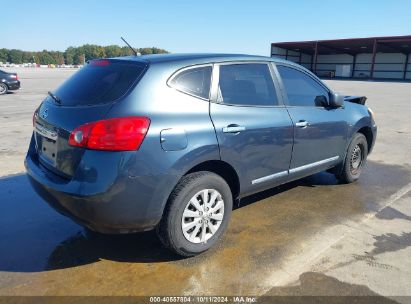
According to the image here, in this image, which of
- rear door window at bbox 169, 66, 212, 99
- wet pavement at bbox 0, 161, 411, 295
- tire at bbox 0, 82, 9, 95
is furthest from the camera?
tire at bbox 0, 82, 9, 95

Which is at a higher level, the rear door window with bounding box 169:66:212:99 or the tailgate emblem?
the rear door window with bounding box 169:66:212:99

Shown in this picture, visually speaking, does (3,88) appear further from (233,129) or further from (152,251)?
(233,129)

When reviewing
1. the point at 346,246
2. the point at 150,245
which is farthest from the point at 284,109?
the point at 150,245

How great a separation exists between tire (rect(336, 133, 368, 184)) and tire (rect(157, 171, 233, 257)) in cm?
240

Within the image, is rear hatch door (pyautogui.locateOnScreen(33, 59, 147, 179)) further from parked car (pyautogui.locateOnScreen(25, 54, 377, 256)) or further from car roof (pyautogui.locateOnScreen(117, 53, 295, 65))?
car roof (pyautogui.locateOnScreen(117, 53, 295, 65))

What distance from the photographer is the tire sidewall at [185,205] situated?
3.06 m

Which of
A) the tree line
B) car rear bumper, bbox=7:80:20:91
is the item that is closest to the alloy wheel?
car rear bumper, bbox=7:80:20:91

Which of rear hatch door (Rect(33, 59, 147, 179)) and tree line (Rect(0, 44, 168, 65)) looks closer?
rear hatch door (Rect(33, 59, 147, 179))

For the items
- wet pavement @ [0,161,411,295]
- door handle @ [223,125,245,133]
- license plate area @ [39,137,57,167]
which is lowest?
wet pavement @ [0,161,411,295]

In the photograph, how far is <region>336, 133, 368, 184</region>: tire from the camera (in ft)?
16.9

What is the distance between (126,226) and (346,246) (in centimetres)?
208

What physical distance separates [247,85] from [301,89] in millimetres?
969

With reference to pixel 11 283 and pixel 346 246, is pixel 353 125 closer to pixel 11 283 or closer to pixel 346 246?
pixel 346 246

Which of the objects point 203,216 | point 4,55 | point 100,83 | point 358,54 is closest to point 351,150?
point 203,216
